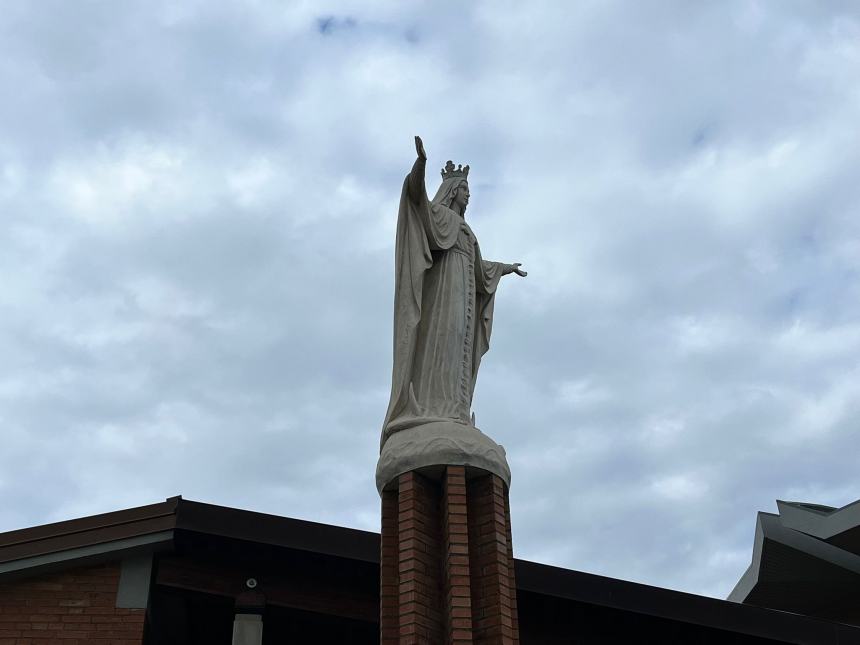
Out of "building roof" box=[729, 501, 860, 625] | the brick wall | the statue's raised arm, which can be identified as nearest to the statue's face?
the statue's raised arm

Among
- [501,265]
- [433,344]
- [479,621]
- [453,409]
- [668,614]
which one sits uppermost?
[501,265]

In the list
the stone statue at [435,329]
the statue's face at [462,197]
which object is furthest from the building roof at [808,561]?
the statue's face at [462,197]

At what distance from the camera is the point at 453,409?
364 inches

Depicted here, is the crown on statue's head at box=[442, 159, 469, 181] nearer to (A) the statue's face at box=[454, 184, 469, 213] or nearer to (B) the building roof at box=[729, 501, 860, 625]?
(A) the statue's face at box=[454, 184, 469, 213]

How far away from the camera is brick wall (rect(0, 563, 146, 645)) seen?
34.2ft

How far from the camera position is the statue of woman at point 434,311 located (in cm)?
930

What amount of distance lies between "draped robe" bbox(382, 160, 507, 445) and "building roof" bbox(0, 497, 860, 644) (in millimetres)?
1889

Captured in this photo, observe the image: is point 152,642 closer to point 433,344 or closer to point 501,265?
point 433,344

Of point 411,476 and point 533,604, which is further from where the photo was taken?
point 533,604

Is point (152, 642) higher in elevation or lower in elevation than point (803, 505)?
lower

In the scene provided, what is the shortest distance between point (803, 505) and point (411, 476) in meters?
12.2

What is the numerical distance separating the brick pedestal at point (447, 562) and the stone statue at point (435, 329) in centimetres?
29

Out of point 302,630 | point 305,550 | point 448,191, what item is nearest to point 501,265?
point 448,191

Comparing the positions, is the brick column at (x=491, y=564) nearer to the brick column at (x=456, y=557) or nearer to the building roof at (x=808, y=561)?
the brick column at (x=456, y=557)
